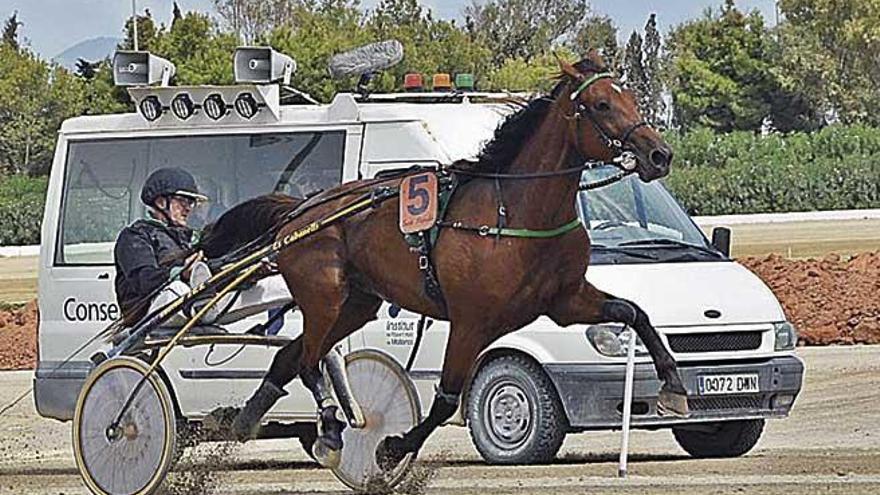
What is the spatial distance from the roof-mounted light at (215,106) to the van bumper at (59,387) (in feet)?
6.21

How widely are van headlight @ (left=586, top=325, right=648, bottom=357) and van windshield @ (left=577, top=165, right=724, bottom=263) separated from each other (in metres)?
0.46

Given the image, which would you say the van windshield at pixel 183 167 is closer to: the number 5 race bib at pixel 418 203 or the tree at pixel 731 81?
the number 5 race bib at pixel 418 203

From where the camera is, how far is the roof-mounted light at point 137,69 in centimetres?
1208

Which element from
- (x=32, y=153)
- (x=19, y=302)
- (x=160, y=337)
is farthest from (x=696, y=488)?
(x=32, y=153)

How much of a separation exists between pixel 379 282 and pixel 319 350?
2.05 feet

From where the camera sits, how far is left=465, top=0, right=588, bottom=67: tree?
75312 mm

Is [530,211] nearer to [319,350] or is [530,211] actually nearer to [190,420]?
[319,350]

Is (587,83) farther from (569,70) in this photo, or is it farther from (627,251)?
(627,251)

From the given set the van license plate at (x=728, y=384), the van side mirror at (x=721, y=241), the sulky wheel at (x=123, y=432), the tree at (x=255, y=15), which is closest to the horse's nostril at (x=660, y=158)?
the sulky wheel at (x=123, y=432)

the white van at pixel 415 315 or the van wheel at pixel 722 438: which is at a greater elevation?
the white van at pixel 415 315

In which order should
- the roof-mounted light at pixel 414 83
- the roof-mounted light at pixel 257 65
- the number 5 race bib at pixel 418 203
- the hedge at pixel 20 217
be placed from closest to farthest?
the number 5 race bib at pixel 418 203, the roof-mounted light at pixel 257 65, the roof-mounted light at pixel 414 83, the hedge at pixel 20 217

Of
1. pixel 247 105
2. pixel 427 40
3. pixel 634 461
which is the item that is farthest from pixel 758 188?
pixel 247 105

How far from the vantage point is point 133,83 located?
12188 millimetres

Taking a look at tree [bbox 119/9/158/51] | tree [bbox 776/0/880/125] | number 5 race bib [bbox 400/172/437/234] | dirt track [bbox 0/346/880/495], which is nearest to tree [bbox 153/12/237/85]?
tree [bbox 119/9/158/51]
